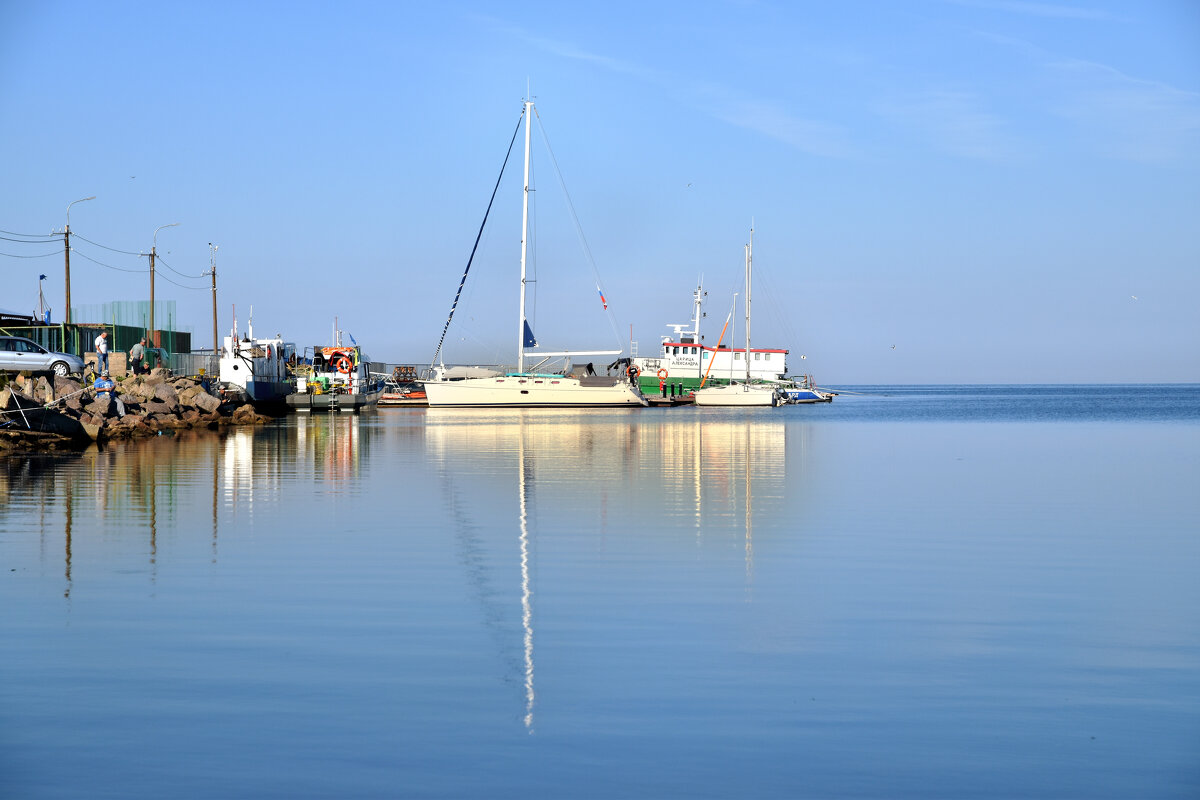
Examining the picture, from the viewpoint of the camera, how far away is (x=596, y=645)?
9.03 m

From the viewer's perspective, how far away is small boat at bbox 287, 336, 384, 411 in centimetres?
6956

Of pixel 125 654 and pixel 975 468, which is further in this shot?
pixel 975 468

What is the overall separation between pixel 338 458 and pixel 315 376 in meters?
44.8

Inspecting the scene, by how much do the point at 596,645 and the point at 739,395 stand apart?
8823cm

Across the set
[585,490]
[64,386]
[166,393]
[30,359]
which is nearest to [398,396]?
[166,393]

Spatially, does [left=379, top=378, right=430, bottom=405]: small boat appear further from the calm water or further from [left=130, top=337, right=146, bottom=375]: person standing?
the calm water

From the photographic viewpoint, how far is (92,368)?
47406 millimetres

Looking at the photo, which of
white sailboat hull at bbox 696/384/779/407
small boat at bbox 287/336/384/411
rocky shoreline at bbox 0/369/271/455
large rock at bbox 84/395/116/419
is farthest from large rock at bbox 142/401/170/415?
white sailboat hull at bbox 696/384/779/407

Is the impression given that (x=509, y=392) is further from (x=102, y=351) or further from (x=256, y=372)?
(x=102, y=351)

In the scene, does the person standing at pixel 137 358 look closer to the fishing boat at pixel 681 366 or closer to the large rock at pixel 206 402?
the large rock at pixel 206 402

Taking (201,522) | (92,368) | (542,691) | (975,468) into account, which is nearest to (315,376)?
(92,368)

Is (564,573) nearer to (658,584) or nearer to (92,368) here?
(658,584)

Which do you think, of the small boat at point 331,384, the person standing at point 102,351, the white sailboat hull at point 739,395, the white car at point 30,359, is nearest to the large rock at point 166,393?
the person standing at point 102,351

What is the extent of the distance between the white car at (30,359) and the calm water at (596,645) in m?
23.6
